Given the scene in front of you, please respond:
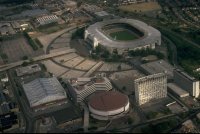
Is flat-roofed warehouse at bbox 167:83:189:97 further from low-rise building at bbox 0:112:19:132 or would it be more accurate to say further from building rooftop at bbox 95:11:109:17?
building rooftop at bbox 95:11:109:17

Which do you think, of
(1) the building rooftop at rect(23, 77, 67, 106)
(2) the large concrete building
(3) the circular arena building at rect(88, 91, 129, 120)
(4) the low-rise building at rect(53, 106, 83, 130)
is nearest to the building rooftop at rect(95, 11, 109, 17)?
(1) the building rooftop at rect(23, 77, 67, 106)

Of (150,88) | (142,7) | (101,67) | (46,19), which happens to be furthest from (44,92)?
(142,7)

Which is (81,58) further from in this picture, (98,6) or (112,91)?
(98,6)

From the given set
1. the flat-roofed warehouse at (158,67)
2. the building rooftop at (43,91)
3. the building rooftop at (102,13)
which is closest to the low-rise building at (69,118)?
the building rooftop at (43,91)

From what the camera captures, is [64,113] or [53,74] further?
[53,74]

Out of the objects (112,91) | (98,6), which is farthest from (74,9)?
(112,91)

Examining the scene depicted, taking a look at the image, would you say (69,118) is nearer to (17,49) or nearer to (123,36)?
(17,49)
